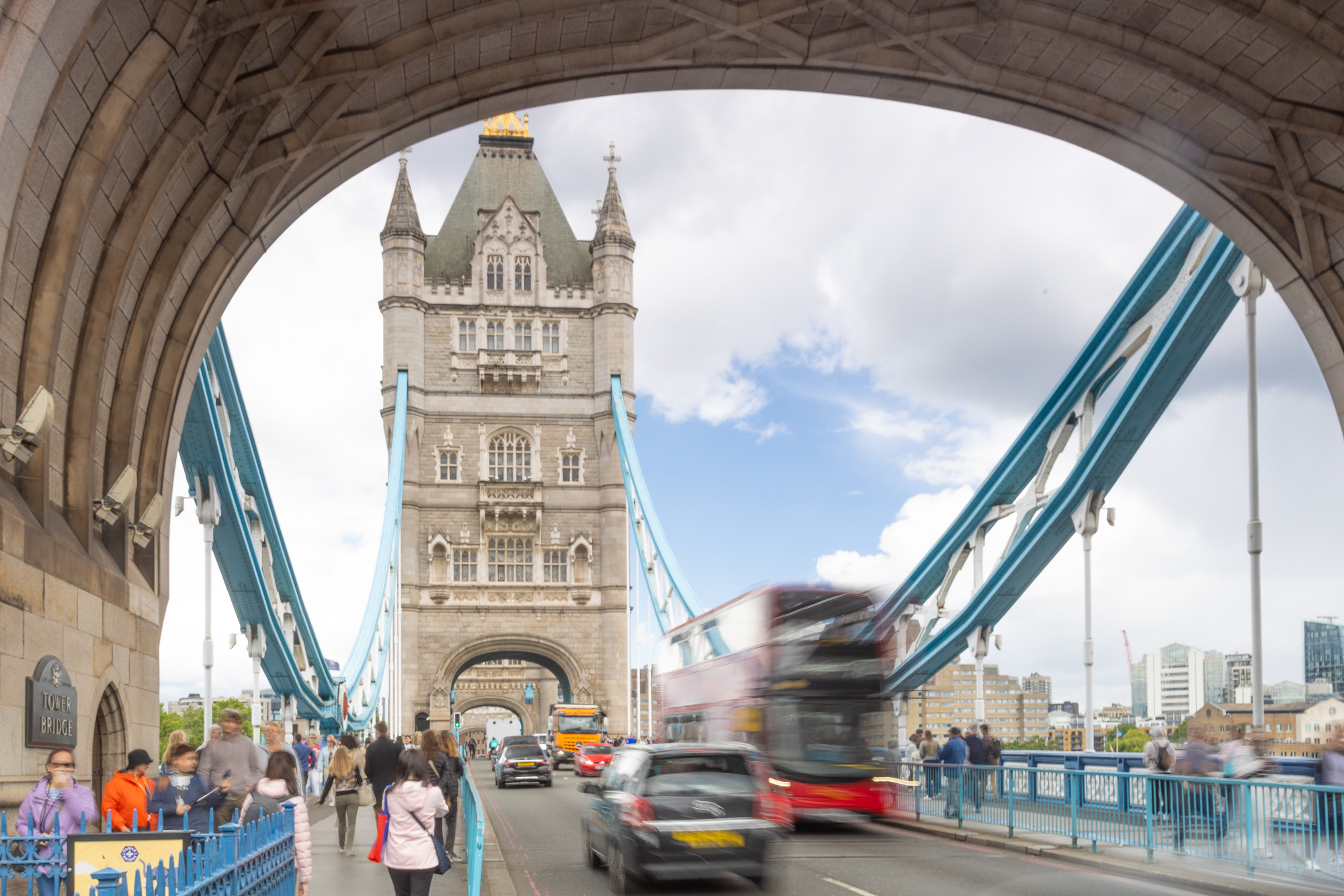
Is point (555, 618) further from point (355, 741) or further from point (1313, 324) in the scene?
point (1313, 324)

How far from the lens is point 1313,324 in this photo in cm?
1388

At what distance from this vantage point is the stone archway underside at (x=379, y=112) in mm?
9266

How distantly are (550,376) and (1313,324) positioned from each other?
4916 centimetres

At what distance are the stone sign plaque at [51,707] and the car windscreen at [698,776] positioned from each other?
16.0 feet

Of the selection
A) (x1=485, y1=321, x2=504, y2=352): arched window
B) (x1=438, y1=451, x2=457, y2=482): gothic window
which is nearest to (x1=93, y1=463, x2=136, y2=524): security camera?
(x1=438, y1=451, x2=457, y2=482): gothic window

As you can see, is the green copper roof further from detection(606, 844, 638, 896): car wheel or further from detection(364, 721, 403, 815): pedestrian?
detection(606, 844, 638, 896): car wheel

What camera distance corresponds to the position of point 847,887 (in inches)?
469

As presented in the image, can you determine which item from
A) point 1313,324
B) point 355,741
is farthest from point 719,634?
point 1313,324

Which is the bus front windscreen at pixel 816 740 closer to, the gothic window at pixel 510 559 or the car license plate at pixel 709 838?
the car license plate at pixel 709 838

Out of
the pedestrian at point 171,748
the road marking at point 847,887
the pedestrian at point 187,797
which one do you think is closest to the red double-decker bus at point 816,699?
the road marking at point 847,887

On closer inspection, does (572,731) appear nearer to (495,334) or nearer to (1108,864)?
(495,334)

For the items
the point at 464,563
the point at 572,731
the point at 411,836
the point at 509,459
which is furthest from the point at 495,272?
the point at 411,836

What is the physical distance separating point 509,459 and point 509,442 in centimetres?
77

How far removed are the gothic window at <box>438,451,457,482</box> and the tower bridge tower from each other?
0.09m
